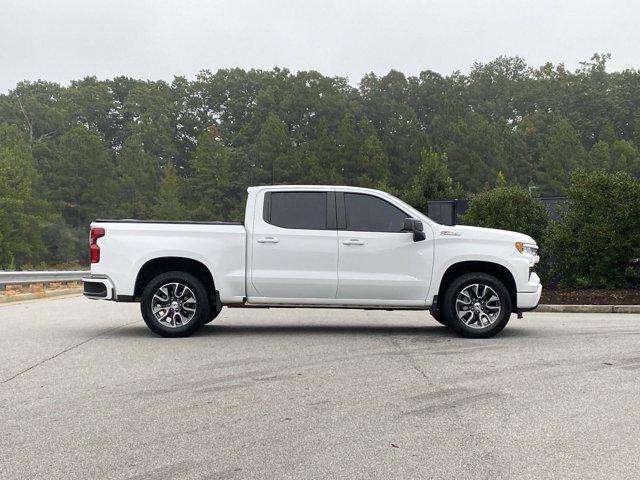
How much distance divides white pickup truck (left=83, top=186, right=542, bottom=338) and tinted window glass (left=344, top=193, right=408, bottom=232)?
0.09 m

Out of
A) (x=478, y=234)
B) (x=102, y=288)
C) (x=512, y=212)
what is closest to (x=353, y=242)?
(x=478, y=234)

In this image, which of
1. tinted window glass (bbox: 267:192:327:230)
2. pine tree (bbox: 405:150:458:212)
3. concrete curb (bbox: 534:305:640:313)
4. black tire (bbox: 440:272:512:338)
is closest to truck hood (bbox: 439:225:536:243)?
black tire (bbox: 440:272:512:338)

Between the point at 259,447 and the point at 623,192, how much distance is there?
1494 centimetres

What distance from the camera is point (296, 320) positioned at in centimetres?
1271

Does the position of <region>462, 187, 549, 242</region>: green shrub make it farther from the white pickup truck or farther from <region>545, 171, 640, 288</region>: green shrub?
the white pickup truck

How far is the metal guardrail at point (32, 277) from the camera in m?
19.3

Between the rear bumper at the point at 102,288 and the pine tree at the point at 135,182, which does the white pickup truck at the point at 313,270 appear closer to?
the rear bumper at the point at 102,288

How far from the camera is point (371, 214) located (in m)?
10.3

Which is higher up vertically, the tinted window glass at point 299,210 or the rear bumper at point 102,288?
the tinted window glass at point 299,210

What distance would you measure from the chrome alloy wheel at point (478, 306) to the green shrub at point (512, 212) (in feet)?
33.6

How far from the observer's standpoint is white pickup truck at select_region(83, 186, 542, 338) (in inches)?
394

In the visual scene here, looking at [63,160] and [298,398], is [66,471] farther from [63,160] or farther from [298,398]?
[63,160]

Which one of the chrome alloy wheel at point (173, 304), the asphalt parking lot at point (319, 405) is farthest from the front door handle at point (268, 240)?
the asphalt parking lot at point (319, 405)

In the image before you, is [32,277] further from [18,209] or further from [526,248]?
[18,209]
